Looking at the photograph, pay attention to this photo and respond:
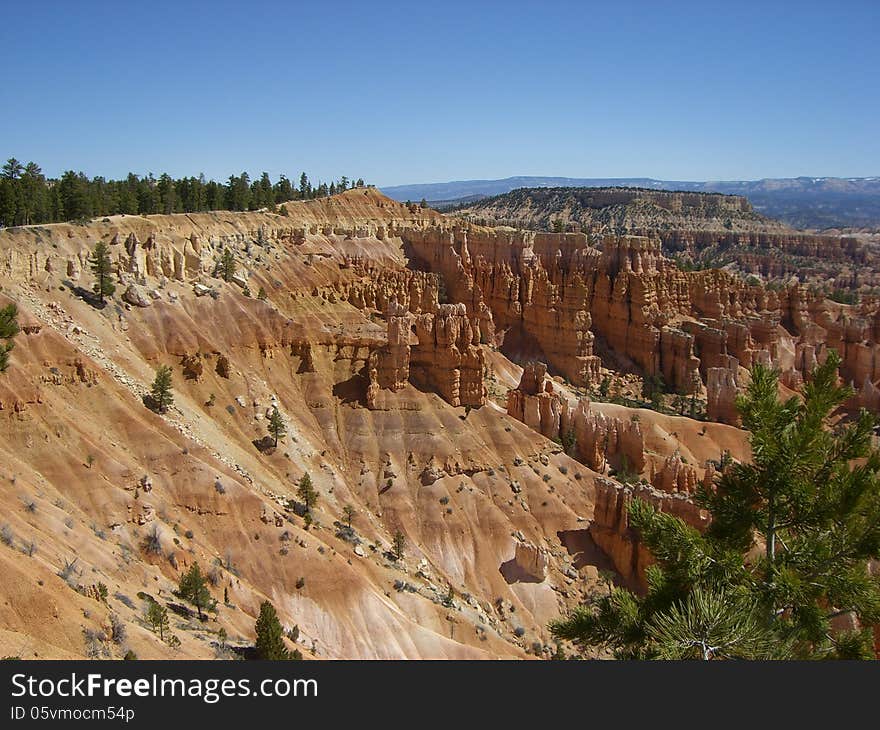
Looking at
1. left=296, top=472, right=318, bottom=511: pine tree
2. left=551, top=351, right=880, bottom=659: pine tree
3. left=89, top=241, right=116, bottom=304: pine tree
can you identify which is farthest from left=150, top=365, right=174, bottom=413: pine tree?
left=551, top=351, right=880, bottom=659: pine tree

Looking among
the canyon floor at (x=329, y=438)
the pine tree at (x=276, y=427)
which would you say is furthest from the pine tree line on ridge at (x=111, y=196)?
the pine tree at (x=276, y=427)

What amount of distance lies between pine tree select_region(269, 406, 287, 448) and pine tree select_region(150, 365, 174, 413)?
19.6 feet

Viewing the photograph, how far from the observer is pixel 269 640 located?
23.5 meters

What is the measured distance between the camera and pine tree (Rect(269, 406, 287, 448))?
4259 centimetres

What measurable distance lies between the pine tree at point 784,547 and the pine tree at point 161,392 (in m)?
30.4

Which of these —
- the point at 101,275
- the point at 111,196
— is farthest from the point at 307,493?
the point at 111,196

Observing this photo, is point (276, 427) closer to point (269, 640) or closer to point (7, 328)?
point (7, 328)

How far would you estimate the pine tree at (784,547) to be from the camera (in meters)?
11.7

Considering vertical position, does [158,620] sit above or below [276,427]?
below

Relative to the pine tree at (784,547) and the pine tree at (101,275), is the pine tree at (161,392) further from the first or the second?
the pine tree at (784,547)

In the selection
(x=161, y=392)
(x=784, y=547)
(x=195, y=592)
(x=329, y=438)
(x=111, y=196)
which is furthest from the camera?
(x=111, y=196)

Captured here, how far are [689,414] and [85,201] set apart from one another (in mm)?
56374

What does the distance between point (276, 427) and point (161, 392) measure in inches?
278

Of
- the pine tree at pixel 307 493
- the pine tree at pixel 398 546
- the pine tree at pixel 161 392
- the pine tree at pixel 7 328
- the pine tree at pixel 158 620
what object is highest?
the pine tree at pixel 7 328
